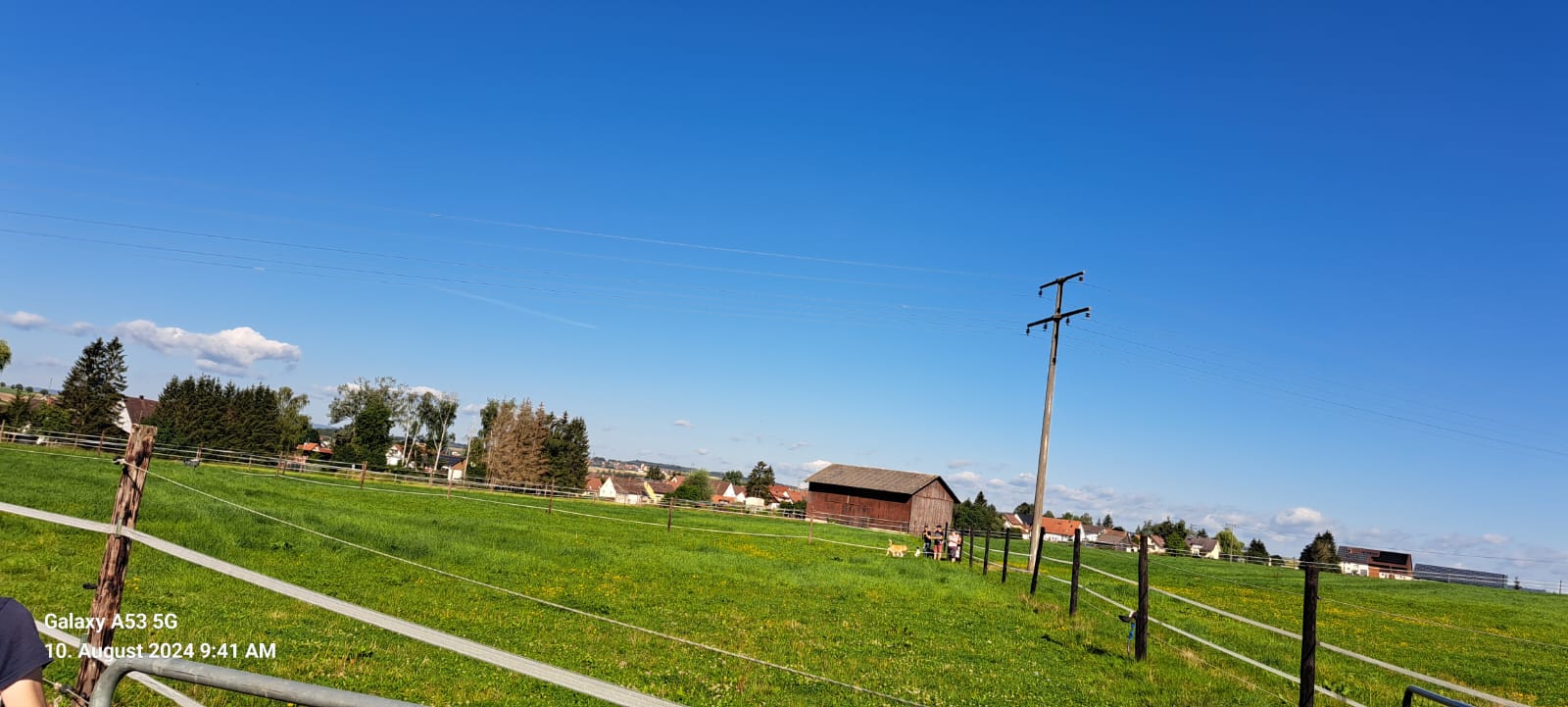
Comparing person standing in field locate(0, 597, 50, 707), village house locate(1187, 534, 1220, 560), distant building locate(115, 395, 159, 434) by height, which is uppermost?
person standing in field locate(0, 597, 50, 707)

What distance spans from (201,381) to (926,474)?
94.8 meters

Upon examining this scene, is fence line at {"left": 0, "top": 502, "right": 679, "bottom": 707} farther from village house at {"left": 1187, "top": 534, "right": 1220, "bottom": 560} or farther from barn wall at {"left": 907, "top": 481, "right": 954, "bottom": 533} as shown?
village house at {"left": 1187, "top": 534, "right": 1220, "bottom": 560}

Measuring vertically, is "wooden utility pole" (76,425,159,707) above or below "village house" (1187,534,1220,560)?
above

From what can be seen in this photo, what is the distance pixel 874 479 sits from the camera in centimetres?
7338

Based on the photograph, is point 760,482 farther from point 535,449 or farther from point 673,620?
point 673,620

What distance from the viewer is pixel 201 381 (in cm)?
10406

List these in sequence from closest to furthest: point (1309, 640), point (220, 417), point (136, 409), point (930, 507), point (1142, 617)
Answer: point (1309, 640), point (1142, 617), point (930, 507), point (220, 417), point (136, 409)

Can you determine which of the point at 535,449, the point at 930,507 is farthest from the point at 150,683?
the point at 535,449

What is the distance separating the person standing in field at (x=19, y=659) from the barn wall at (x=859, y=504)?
6593 cm

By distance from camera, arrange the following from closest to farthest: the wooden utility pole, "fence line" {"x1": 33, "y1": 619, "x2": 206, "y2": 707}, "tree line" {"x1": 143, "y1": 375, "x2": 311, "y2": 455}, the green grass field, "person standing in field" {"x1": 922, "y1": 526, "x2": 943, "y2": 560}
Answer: "fence line" {"x1": 33, "y1": 619, "x2": 206, "y2": 707} < the wooden utility pole < the green grass field < "person standing in field" {"x1": 922, "y1": 526, "x2": 943, "y2": 560} < "tree line" {"x1": 143, "y1": 375, "x2": 311, "y2": 455}

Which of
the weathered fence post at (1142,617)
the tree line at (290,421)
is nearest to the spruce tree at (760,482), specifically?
the tree line at (290,421)

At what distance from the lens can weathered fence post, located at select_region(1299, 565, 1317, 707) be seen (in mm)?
9719

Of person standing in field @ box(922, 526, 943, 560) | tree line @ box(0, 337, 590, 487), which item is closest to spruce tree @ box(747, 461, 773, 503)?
tree line @ box(0, 337, 590, 487)

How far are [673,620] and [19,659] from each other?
11.9 m
